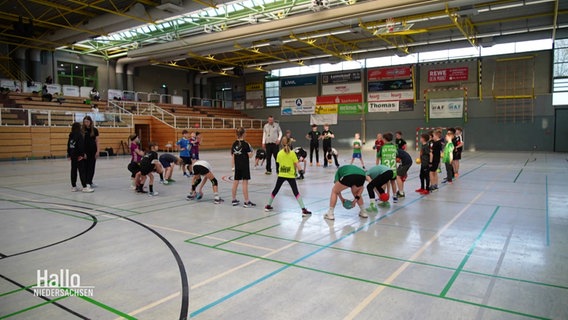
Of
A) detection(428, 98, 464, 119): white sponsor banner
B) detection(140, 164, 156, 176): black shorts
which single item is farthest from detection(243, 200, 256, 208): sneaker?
detection(428, 98, 464, 119): white sponsor banner

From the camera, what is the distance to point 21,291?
11.8 feet

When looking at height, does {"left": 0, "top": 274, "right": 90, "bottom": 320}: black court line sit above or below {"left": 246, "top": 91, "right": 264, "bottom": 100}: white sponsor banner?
below

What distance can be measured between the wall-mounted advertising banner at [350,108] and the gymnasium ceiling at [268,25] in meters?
4.49

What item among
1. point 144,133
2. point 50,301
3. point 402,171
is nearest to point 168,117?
point 144,133

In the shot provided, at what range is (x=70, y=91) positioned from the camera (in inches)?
1201

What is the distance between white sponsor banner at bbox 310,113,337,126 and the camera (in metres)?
37.0

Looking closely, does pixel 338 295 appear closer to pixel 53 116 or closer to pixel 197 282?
pixel 197 282

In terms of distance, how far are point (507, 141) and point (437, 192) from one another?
77.6ft

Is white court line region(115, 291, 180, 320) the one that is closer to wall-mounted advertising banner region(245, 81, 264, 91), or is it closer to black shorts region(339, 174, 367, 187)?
black shorts region(339, 174, 367, 187)

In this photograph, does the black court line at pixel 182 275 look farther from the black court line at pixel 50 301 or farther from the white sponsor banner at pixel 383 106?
the white sponsor banner at pixel 383 106

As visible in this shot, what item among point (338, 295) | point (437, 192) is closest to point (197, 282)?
point (338, 295)

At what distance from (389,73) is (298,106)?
32.4 feet

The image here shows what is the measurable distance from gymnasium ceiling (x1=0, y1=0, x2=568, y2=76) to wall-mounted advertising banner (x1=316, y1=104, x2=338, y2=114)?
18.0ft

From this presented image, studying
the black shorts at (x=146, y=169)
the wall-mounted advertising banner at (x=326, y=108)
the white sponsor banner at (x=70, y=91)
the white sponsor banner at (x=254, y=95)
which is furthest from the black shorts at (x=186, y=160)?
the white sponsor banner at (x=254, y=95)
